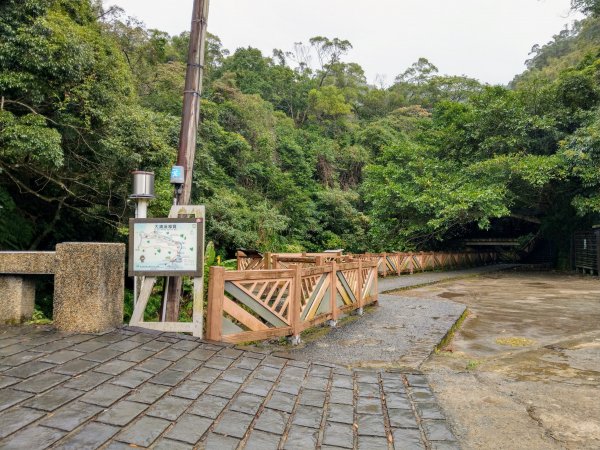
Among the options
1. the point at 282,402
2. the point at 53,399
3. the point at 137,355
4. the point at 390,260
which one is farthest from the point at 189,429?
the point at 390,260

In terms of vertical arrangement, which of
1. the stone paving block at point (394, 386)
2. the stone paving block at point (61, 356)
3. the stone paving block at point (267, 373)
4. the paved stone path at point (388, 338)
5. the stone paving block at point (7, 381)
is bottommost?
the paved stone path at point (388, 338)

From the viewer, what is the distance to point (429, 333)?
6.35 metres

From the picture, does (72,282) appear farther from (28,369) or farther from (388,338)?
(388,338)

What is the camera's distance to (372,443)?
270 cm

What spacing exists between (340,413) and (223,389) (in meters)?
0.95

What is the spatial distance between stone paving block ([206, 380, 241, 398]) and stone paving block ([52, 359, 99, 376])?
1.00 metres

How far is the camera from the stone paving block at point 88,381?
9.68 feet

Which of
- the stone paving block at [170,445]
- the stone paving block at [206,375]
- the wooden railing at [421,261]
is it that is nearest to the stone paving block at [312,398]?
the stone paving block at [206,375]

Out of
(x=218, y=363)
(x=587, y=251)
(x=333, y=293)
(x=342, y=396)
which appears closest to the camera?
(x=342, y=396)

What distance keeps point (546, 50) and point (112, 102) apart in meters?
62.2

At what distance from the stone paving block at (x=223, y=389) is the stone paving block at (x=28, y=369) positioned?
1287mm

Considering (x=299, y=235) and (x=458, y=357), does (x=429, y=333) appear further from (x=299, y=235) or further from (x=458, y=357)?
(x=299, y=235)

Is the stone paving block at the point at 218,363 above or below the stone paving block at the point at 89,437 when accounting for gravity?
Answer: below

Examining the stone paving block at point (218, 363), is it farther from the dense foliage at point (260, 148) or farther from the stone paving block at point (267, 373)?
the dense foliage at point (260, 148)
